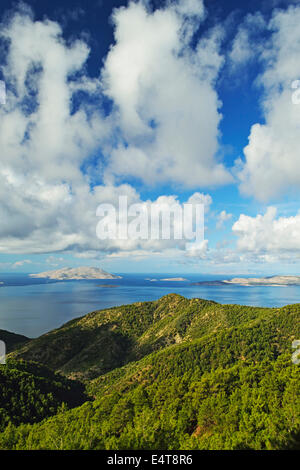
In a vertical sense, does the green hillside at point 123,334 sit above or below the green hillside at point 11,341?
above

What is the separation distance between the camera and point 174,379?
6494cm

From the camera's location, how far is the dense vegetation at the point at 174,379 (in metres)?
31.4

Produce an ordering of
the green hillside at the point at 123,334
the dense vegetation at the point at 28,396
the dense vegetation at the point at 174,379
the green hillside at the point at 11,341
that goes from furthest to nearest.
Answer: the green hillside at the point at 11,341 < the green hillside at the point at 123,334 < the dense vegetation at the point at 28,396 < the dense vegetation at the point at 174,379

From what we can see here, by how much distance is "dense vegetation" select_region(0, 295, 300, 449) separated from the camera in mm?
31359

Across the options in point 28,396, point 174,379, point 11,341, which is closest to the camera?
point 28,396

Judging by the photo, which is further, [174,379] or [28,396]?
[174,379]

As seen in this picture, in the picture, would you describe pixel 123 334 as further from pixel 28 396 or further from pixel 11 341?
pixel 28 396

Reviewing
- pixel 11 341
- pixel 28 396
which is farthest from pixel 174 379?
pixel 11 341

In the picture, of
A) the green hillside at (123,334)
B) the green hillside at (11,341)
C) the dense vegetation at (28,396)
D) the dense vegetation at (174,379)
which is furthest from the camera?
the green hillside at (11,341)

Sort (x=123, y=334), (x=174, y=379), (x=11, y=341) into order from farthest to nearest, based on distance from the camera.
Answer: (x=11, y=341) → (x=123, y=334) → (x=174, y=379)

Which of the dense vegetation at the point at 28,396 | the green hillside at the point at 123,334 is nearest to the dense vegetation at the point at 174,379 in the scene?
the green hillside at the point at 123,334

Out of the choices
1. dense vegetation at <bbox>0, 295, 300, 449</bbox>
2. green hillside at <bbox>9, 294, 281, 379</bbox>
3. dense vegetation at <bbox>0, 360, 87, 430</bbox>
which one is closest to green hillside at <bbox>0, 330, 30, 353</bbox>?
dense vegetation at <bbox>0, 295, 300, 449</bbox>

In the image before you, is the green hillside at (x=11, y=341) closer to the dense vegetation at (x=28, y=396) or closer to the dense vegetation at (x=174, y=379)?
the dense vegetation at (x=174, y=379)

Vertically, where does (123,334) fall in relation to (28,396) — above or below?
below
